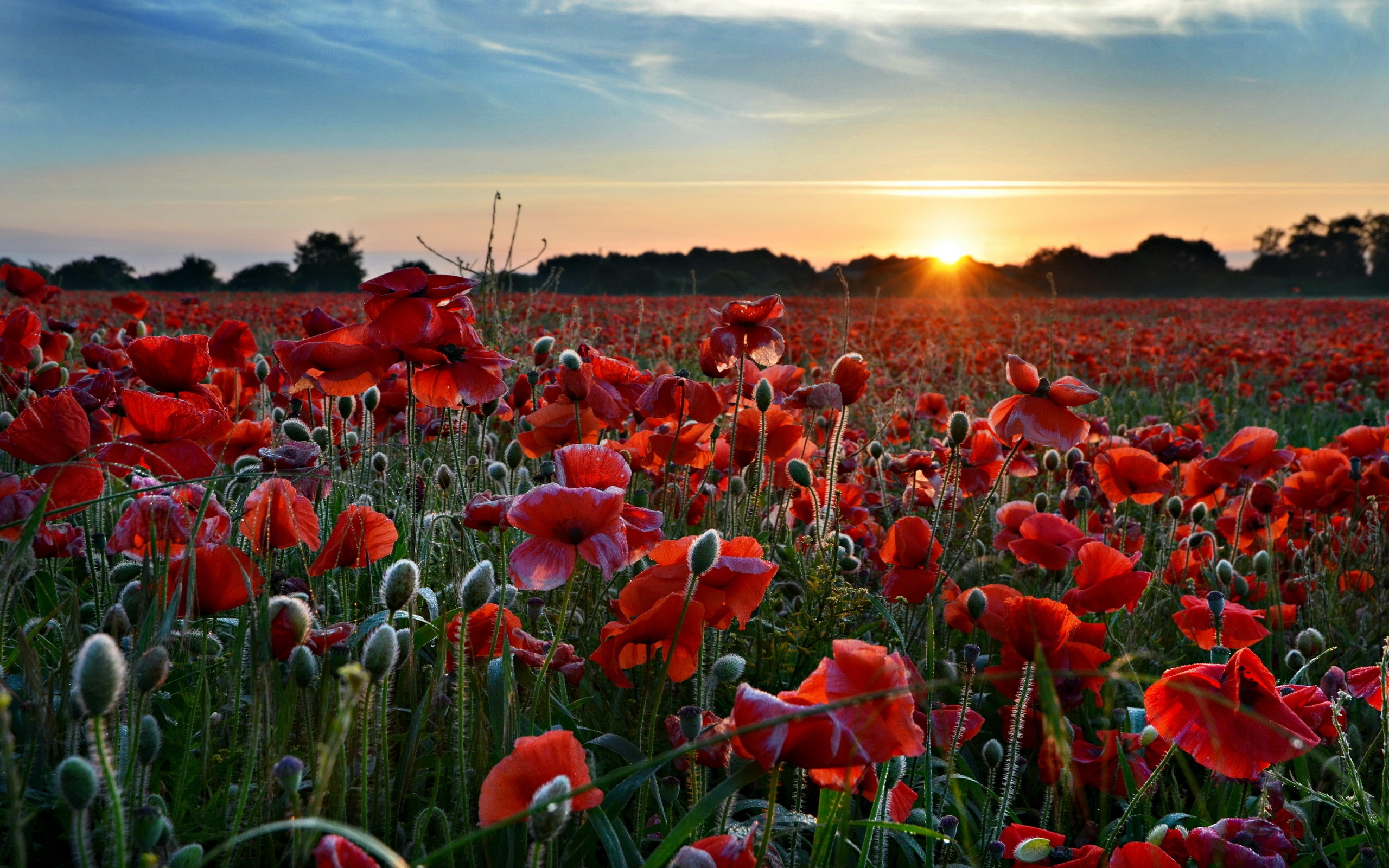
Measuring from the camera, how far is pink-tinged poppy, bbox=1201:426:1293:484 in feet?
8.47

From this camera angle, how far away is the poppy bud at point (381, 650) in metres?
0.97

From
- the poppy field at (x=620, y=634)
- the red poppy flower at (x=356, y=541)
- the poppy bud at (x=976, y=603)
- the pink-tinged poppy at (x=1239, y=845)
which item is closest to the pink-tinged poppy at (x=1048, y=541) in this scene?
the poppy field at (x=620, y=634)

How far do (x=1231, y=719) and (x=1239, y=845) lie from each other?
156mm

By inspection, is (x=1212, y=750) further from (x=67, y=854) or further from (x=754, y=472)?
(x=67, y=854)

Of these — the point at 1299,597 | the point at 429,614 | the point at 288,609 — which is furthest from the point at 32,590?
the point at 1299,597

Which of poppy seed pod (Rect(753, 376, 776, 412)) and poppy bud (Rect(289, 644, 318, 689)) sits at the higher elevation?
poppy seed pod (Rect(753, 376, 776, 412))

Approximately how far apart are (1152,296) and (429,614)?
49249mm

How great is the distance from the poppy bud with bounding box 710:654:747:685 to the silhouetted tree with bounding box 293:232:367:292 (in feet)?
103

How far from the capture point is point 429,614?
1828 mm

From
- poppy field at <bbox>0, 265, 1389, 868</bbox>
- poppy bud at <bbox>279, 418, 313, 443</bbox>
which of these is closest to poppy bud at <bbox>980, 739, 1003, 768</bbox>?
poppy field at <bbox>0, 265, 1389, 868</bbox>

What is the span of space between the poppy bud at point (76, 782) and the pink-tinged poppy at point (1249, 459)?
103 inches

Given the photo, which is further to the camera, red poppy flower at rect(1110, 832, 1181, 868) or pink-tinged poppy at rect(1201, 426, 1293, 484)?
pink-tinged poppy at rect(1201, 426, 1293, 484)

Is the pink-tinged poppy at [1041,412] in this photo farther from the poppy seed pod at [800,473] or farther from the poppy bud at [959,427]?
the poppy seed pod at [800,473]

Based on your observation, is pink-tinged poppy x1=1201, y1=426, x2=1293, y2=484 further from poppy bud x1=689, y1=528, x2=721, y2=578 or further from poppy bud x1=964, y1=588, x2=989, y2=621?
poppy bud x1=689, y1=528, x2=721, y2=578
